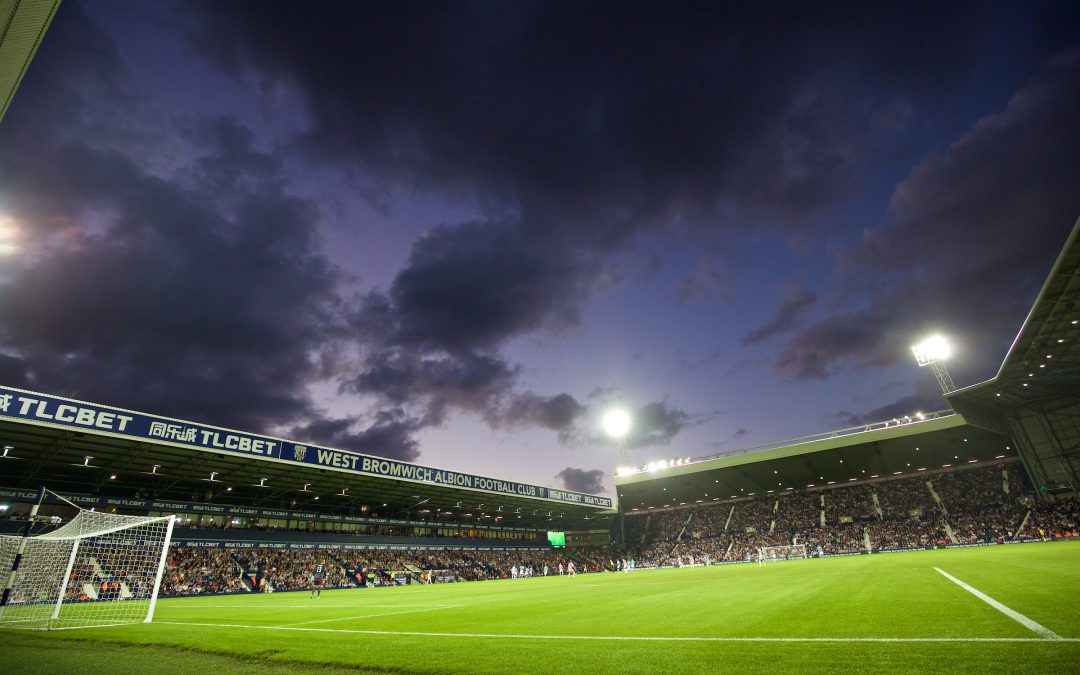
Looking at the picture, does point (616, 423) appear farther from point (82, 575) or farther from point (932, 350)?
point (82, 575)

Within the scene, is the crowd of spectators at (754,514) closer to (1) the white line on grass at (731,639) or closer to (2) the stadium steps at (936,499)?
(2) the stadium steps at (936,499)

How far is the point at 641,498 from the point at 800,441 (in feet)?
81.7

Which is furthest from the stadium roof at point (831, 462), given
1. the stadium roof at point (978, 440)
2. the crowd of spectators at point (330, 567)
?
the crowd of spectators at point (330, 567)

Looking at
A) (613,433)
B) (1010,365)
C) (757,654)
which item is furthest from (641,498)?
(757,654)

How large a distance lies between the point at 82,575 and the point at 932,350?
6571 centimetres

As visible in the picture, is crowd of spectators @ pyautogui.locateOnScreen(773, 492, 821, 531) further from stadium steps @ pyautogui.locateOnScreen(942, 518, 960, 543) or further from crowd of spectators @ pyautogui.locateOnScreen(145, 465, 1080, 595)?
stadium steps @ pyautogui.locateOnScreen(942, 518, 960, 543)

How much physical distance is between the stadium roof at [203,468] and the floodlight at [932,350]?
128 ft

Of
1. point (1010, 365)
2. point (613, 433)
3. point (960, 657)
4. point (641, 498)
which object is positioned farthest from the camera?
point (641, 498)

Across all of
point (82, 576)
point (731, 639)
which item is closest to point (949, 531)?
point (731, 639)

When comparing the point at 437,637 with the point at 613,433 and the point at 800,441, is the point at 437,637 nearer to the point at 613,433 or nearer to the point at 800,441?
the point at 800,441

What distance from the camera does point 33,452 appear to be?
1040 inches

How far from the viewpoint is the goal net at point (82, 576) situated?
1221cm

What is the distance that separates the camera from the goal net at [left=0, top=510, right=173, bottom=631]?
481 inches

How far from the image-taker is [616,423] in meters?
61.0
